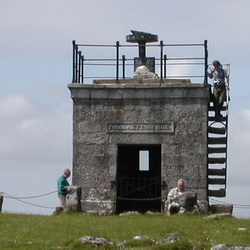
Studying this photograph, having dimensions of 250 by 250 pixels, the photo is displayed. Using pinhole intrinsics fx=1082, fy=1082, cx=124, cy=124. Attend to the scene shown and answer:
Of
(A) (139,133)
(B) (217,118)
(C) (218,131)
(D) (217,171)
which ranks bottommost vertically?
(D) (217,171)

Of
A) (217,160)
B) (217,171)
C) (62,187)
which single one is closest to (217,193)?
(217,171)

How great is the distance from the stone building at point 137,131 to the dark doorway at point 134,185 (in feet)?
1.43

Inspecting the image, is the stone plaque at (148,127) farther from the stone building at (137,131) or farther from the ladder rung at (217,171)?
the ladder rung at (217,171)

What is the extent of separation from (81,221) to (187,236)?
405cm

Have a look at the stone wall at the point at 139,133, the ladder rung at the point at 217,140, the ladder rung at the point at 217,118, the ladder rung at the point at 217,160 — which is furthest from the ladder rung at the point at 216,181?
the ladder rung at the point at 217,118

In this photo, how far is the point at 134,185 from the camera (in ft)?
107

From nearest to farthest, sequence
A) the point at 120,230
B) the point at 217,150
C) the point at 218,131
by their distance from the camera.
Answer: the point at 120,230 → the point at 217,150 → the point at 218,131

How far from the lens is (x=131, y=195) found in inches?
1275

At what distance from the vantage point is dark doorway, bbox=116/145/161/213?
1249 inches

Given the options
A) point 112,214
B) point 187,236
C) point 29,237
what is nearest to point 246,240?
point 187,236

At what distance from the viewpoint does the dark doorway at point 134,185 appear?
31734 mm

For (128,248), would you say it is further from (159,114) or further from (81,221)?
(159,114)

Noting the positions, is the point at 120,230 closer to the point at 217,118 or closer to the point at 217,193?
the point at 217,193

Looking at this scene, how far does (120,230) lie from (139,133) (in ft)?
23.6
